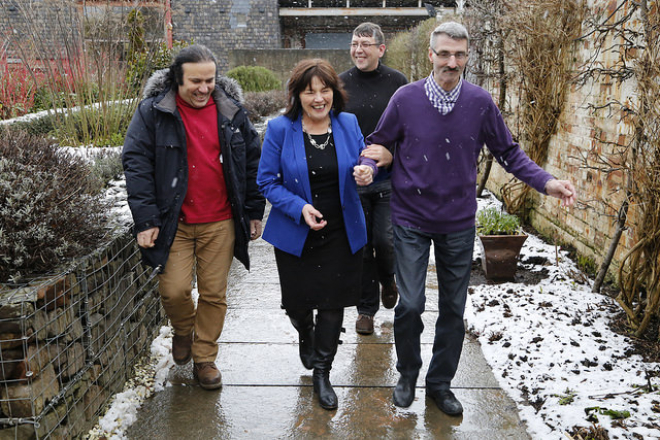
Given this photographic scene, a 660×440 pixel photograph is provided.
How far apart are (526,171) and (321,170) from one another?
1050mm

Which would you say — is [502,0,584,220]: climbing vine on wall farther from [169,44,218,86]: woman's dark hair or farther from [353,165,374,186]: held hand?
[169,44,218,86]: woman's dark hair

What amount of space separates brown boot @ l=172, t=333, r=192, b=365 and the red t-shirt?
77 centimetres

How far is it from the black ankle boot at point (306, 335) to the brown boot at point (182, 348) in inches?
26.7

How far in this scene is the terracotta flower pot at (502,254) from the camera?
516cm

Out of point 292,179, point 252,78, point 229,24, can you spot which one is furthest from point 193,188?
point 229,24

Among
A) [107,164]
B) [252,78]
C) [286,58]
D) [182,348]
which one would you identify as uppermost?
[286,58]

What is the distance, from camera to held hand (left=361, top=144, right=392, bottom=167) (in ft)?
10.1

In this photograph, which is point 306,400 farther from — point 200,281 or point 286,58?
point 286,58

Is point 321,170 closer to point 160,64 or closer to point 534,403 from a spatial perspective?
point 534,403

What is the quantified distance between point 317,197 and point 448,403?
4.28 feet

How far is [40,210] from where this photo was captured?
285 cm

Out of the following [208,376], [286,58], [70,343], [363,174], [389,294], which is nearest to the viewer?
[70,343]

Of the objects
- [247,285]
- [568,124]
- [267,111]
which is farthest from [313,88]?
[267,111]

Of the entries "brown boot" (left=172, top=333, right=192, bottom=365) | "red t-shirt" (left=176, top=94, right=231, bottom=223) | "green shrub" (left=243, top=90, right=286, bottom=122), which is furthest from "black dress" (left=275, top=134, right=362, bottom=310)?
"green shrub" (left=243, top=90, right=286, bottom=122)
